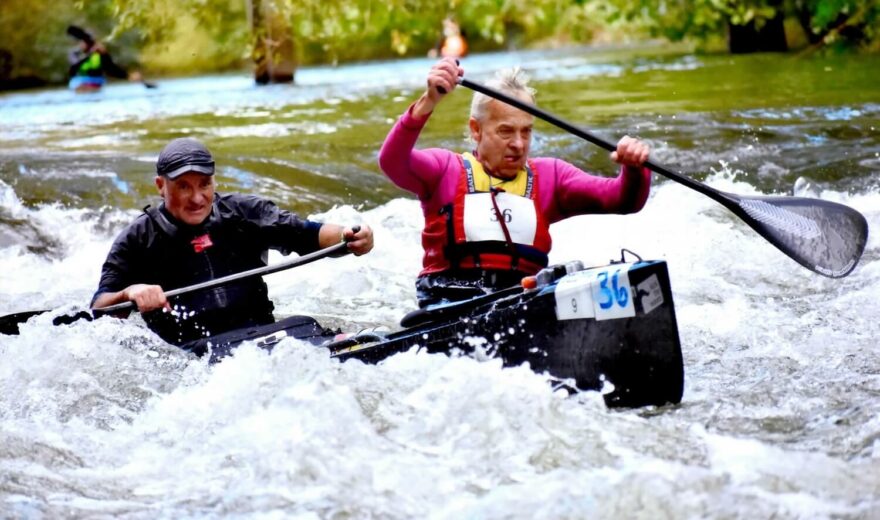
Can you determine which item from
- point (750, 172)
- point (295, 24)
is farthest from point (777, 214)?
point (295, 24)

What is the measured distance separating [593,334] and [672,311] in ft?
0.81

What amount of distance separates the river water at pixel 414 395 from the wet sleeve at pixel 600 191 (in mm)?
680

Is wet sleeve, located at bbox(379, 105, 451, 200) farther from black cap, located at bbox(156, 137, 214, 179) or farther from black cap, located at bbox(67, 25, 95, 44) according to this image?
black cap, located at bbox(67, 25, 95, 44)

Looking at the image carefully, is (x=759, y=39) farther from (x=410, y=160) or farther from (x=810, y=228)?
(x=410, y=160)

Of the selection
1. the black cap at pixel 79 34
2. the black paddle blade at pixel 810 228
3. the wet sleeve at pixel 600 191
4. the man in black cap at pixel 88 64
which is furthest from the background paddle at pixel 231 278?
the black cap at pixel 79 34

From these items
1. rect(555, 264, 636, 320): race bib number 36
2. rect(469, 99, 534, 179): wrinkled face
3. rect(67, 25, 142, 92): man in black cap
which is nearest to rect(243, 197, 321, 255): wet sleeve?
rect(469, 99, 534, 179): wrinkled face

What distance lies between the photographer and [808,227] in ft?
14.8

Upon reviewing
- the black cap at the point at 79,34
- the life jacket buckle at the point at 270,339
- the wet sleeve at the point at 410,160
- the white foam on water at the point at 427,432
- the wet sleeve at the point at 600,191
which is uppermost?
the black cap at the point at 79,34

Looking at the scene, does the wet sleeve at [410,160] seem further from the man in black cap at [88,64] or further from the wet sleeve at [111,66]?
the man in black cap at [88,64]

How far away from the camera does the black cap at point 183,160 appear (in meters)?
4.31

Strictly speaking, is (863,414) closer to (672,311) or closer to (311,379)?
(672,311)

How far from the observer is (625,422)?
3736 millimetres

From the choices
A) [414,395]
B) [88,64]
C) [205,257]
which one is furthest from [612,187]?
[88,64]

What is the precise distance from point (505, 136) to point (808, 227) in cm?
115
